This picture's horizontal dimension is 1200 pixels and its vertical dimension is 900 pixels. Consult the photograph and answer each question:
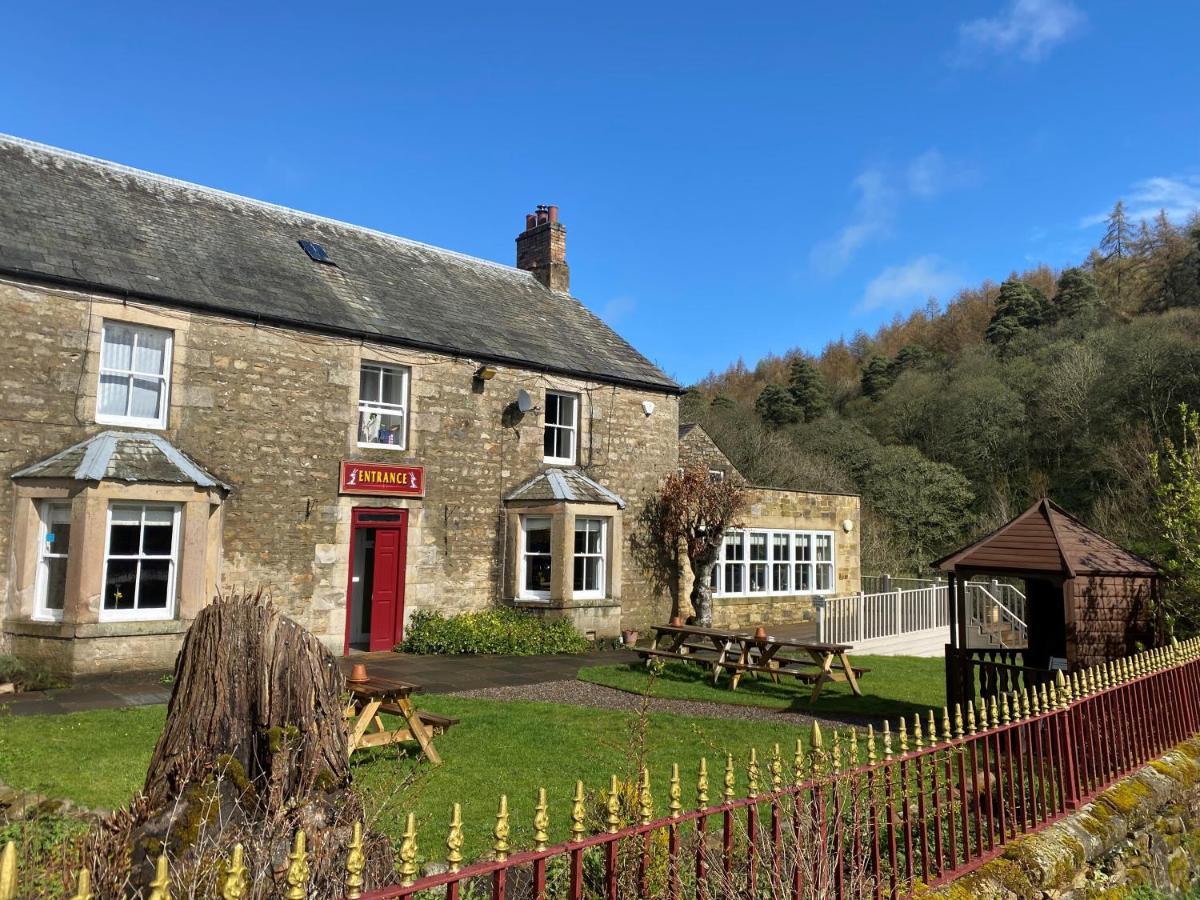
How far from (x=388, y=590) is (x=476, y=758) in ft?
26.3

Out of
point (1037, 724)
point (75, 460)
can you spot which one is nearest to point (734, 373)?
point (75, 460)

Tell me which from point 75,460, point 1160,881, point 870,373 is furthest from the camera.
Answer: point 870,373

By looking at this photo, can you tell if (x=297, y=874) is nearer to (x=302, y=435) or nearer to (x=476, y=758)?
(x=476, y=758)

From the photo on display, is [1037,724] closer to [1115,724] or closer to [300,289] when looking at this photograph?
[1115,724]

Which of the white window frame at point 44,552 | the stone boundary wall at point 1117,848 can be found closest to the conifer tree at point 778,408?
the white window frame at point 44,552

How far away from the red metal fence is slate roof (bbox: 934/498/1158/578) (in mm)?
1497

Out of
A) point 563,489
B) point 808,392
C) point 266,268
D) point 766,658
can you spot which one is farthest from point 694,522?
point 808,392

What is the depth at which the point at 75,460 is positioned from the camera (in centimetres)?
1170

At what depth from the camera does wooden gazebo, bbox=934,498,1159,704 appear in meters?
8.19

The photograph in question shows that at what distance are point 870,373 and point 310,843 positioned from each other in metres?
48.9

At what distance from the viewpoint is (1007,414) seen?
36781mm

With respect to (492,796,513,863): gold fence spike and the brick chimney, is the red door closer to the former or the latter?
the brick chimney

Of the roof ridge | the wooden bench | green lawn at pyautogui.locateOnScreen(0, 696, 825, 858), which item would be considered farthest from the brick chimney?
the wooden bench

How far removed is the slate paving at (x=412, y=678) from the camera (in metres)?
9.97
